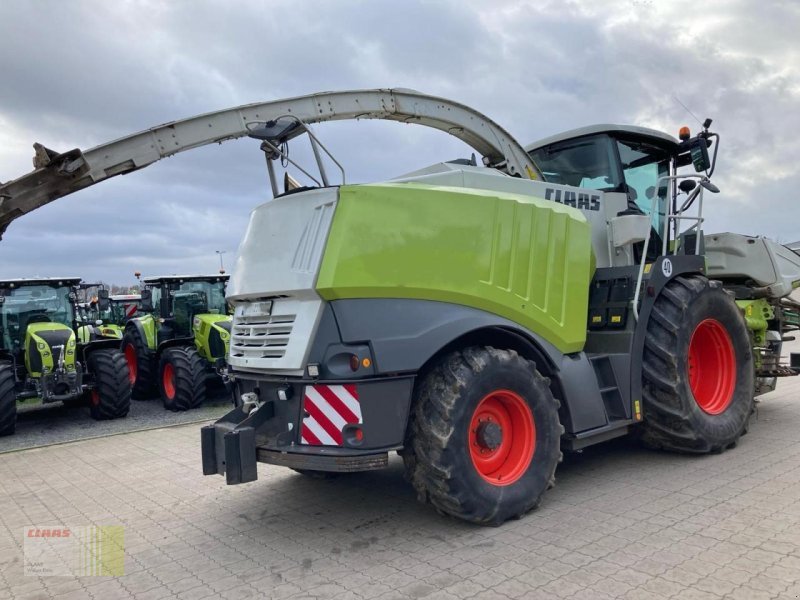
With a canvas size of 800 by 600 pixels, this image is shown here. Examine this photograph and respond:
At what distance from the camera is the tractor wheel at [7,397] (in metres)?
8.73

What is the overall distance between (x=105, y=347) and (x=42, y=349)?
1.34 m

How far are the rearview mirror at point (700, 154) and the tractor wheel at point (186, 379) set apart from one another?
8400 millimetres

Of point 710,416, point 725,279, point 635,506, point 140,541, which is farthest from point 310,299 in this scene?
point 725,279

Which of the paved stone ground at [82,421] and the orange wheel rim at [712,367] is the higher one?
the orange wheel rim at [712,367]

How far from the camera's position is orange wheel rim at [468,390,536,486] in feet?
14.0

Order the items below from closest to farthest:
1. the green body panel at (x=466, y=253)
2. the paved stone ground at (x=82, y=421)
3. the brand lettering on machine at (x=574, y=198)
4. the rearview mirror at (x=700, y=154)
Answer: the green body panel at (x=466, y=253), the brand lettering on machine at (x=574, y=198), the rearview mirror at (x=700, y=154), the paved stone ground at (x=82, y=421)

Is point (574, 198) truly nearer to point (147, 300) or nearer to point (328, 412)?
point (328, 412)

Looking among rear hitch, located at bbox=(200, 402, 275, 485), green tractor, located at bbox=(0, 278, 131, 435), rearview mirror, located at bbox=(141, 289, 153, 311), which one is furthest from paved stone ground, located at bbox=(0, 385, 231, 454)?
rear hitch, located at bbox=(200, 402, 275, 485)

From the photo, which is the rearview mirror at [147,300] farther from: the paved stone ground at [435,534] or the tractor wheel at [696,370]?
the tractor wheel at [696,370]

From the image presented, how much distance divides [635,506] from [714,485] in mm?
847

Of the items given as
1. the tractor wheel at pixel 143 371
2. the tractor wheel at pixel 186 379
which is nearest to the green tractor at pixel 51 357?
the tractor wheel at pixel 186 379

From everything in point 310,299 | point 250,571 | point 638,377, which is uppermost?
point 310,299

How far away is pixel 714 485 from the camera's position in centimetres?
486

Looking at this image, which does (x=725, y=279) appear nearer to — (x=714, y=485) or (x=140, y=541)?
(x=714, y=485)
